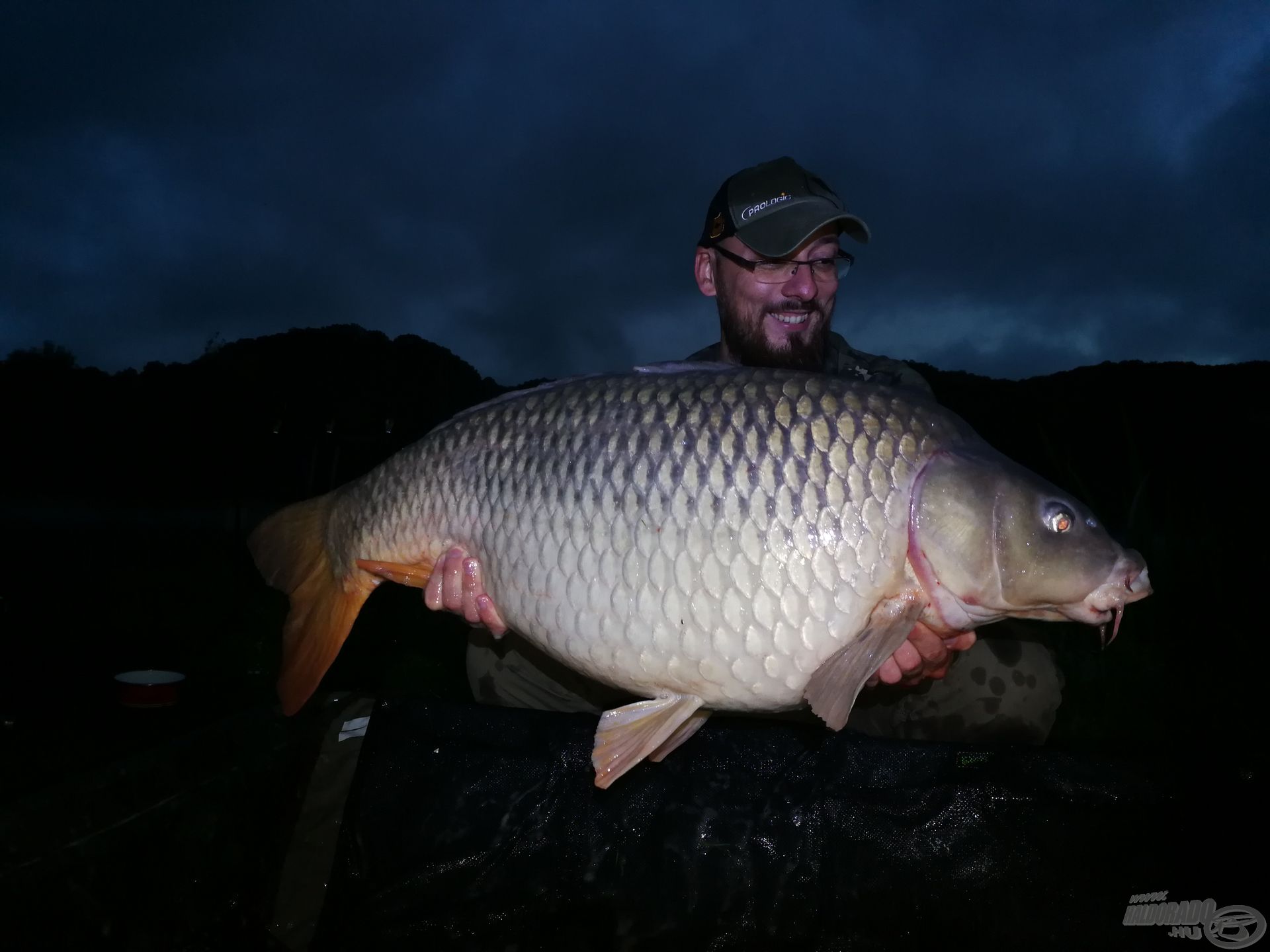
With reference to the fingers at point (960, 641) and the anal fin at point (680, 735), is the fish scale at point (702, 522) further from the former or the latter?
the fingers at point (960, 641)

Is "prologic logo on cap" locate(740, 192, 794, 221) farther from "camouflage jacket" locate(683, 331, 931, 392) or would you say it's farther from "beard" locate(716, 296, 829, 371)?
"camouflage jacket" locate(683, 331, 931, 392)

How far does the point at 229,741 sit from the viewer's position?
3.71 ft

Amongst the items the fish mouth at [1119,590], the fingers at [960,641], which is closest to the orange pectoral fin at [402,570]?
the fingers at [960,641]

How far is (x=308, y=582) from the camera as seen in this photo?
1478 millimetres

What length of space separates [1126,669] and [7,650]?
160 inches

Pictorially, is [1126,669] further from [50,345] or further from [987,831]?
[50,345]

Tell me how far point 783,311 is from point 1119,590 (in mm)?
1167

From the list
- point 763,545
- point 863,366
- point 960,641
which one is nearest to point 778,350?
point 863,366

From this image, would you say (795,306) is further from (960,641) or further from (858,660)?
(858,660)

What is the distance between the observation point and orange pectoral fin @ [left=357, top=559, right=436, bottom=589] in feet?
4.48

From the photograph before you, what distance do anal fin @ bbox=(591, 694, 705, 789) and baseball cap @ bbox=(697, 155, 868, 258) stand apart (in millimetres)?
1170

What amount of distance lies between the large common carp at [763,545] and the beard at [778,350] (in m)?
0.89

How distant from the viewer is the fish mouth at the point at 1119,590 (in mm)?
1043

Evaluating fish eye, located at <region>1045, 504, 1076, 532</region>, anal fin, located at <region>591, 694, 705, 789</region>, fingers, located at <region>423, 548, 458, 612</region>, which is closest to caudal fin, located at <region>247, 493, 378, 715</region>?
fingers, located at <region>423, 548, 458, 612</region>
